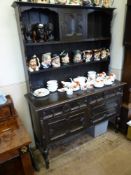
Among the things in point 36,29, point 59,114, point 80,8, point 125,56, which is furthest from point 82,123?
point 80,8

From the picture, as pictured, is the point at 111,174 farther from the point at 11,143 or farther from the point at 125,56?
the point at 125,56

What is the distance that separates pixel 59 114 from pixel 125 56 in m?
1.16

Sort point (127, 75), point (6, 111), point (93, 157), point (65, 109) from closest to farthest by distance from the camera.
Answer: point (6, 111)
point (65, 109)
point (93, 157)
point (127, 75)

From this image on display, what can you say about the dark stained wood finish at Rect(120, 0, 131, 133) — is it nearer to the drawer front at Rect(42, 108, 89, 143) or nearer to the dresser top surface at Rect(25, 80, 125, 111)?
the dresser top surface at Rect(25, 80, 125, 111)

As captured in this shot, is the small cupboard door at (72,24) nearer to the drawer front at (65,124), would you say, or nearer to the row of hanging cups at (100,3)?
the row of hanging cups at (100,3)

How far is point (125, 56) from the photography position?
1.96 m

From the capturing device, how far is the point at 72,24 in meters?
1.68

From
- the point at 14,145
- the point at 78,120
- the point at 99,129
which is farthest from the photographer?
the point at 99,129

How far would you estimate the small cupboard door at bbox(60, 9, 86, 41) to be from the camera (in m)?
1.61

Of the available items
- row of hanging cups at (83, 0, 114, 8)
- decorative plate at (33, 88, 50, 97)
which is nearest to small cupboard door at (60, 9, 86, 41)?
row of hanging cups at (83, 0, 114, 8)

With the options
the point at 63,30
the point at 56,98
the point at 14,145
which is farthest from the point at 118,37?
the point at 14,145

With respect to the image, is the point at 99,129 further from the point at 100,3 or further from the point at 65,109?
the point at 100,3

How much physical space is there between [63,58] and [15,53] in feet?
1.83

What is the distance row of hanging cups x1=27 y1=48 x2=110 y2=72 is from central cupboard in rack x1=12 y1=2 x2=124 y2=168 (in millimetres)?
47
